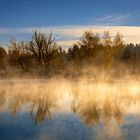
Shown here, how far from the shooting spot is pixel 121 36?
46.1m

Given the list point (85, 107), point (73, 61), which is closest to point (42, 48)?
point (73, 61)

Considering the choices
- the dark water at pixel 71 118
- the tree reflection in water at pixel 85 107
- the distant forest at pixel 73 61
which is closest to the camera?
the dark water at pixel 71 118

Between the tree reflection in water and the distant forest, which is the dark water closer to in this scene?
the tree reflection in water

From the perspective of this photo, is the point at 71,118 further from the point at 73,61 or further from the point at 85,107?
the point at 73,61

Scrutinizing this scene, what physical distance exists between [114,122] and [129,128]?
1.13 metres

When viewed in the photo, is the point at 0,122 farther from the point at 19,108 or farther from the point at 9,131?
the point at 19,108

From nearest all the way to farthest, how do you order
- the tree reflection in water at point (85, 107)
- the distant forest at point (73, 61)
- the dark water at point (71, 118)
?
1. the dark water at point (71, 118)
2. the tree reflection in water at point (85, 107)
3. the distant forest at point (73, 61)

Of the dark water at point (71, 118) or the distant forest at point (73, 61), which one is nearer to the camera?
the dark water at point (71, 118)

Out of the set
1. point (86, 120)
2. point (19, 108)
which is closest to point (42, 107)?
point (19, 108)

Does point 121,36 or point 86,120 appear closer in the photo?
point 86,120

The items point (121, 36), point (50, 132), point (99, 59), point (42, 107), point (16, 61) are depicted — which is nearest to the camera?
point (50, 132)

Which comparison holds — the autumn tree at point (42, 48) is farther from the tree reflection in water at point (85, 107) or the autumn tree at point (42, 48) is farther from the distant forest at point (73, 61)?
the tree reflection in water at point (85, 107)

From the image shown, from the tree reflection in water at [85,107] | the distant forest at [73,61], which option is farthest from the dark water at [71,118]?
the distant forest at [73,61]

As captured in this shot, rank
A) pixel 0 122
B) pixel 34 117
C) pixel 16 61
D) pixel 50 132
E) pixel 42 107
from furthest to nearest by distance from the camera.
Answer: pixel 16 61 < pixel 42 107 < pixel 34 117 < pixel 0 122 < pixel 50 132
